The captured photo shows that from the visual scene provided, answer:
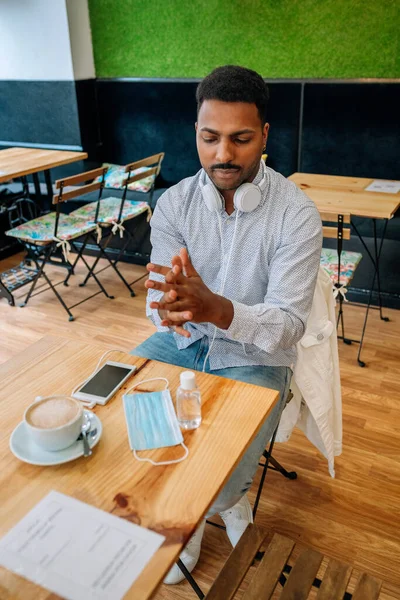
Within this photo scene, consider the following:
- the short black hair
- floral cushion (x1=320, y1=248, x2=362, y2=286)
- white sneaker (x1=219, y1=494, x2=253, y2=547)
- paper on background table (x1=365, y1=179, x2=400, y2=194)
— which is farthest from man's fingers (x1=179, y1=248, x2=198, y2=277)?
paper on background table (x1=365, y1=179, x2=400, y2=194)

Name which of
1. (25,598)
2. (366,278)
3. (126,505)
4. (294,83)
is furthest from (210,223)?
(294,83)

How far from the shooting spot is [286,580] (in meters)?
1.15

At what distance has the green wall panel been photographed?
3.63m

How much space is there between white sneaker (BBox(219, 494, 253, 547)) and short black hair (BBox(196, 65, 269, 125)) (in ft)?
3.78

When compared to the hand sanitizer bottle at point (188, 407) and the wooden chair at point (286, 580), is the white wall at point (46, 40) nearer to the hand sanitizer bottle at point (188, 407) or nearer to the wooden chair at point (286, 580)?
the hand sanitizer bottle at point (188, 407)

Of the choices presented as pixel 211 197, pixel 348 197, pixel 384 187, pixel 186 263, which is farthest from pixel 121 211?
pixel 186 263

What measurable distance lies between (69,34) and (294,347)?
12.7 feet

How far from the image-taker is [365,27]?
3.62 metres

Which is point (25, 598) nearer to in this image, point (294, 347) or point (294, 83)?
point (294, 347)

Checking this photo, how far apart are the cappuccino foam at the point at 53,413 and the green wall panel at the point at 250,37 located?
3517 mm

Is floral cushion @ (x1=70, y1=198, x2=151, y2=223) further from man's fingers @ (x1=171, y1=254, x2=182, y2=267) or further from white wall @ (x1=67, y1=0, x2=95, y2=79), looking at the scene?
man's fingers @ (x1=171, y1=254, x2=182, y2=267)

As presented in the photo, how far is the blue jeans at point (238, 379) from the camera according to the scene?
1323mm

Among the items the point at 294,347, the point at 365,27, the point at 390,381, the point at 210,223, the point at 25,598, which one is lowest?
the point at 390,381

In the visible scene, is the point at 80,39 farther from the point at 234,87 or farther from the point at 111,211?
the point at 234,87
